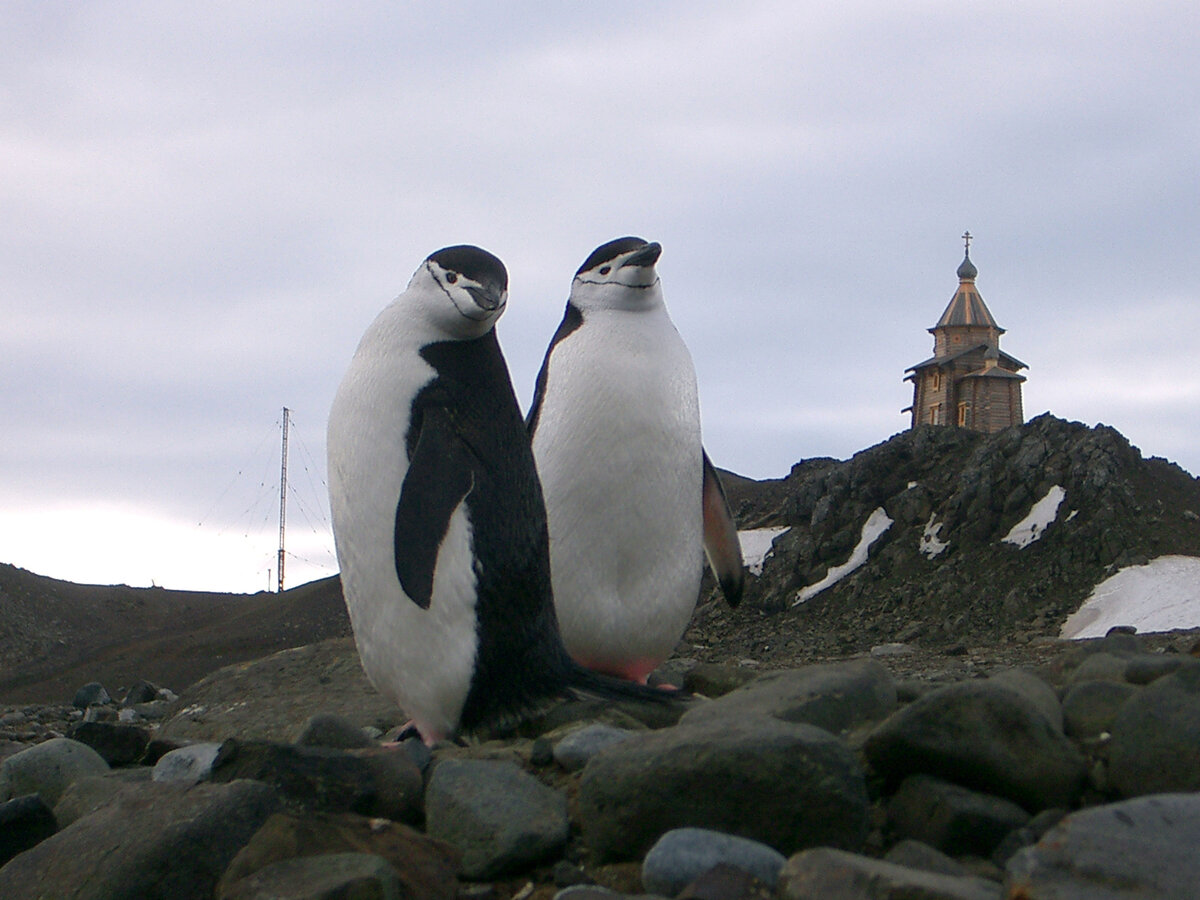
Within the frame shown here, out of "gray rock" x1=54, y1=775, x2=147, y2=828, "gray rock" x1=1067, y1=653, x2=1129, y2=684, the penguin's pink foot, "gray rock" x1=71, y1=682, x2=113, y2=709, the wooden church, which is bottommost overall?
"gray rock" x1=71, y1=682, x2=113, y2=709

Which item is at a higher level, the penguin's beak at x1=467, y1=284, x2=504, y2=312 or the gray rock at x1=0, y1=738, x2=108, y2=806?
the penguin's beak at x1=467, y1=284, x2=504, y2=312

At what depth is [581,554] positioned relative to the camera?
5465 mm

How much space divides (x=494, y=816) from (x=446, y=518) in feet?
4.75

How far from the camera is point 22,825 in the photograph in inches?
161

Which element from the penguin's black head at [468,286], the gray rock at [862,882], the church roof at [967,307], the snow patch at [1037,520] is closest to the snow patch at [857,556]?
the snow patch at [1037,520]

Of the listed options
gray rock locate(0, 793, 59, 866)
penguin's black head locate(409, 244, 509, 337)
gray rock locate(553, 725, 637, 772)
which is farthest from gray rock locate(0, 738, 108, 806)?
penguin's black head locate(409, 244, 509, 337)

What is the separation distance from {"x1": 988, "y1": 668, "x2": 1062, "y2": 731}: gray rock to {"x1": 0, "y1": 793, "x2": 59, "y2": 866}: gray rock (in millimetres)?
3067

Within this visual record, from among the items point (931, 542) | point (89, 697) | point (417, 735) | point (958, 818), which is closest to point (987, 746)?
point (958, 818)

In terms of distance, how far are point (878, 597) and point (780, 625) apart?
1.67 meters

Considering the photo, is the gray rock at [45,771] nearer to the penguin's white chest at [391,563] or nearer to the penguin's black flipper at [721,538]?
the penguin's white chest at [391,563]

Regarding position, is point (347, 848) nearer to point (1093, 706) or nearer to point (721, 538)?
point (1093, 706)

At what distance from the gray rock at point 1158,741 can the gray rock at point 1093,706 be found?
27 centimetres

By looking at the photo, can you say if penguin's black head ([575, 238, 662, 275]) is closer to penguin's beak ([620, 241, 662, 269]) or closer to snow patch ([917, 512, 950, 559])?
penguin's beak ([620, 241, 662, 269])

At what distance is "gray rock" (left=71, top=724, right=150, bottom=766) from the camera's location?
4984 millimetres
